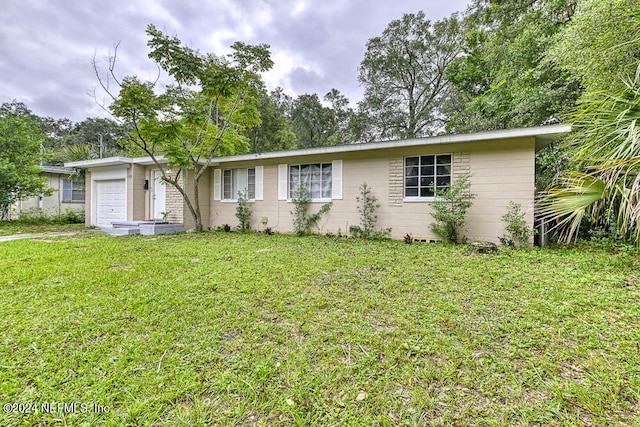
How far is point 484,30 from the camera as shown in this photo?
11.8m

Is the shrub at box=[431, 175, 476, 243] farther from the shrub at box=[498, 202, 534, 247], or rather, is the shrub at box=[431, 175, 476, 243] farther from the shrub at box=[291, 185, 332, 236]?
the shrub at box=[291, 185, 332, 236]

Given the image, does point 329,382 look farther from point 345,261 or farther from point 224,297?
point 345,261

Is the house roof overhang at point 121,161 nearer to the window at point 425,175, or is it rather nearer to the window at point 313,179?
the window at point 313,179

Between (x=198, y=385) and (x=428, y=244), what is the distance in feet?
18.8

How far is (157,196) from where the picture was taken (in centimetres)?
1003

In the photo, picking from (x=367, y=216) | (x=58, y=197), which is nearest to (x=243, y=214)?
(x=367, y=216)

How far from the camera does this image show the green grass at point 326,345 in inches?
59.2

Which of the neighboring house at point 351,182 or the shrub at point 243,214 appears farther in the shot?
the shrub at point 243,214

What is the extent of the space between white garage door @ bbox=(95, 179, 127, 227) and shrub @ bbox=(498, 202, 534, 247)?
473 inches

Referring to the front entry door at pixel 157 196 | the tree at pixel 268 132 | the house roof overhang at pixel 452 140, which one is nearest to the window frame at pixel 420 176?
the house roof overhang at pixel 452 140

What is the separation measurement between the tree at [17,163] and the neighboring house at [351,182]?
205 centimetres

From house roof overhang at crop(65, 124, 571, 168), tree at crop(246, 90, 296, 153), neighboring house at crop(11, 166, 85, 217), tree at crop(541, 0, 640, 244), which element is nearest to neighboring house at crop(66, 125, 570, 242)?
house roof overhang at crop(65, 124, 571, 168)

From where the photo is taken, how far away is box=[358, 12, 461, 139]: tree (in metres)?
15.7

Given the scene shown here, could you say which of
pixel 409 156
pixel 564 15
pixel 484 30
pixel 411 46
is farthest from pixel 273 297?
pixel 411 46
